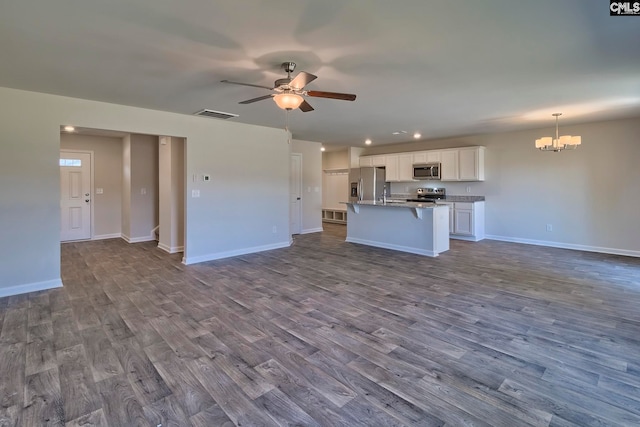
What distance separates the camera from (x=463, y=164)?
7.36 metres

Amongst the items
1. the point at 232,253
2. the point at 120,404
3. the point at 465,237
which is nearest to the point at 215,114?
the point at 232,253

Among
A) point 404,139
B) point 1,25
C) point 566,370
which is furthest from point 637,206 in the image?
point 1,25

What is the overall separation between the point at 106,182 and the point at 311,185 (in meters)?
4.97

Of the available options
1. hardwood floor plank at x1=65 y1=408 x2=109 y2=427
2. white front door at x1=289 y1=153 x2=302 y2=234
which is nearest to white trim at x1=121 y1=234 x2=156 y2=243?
white front door at x1=289 y1=153 x2=302 y2=234

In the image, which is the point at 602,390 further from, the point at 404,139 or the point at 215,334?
the point at 404,139

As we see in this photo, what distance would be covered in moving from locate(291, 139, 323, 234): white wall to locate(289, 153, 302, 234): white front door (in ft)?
0.43

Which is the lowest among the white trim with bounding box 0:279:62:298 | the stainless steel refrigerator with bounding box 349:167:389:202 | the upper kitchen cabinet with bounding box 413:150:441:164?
the white trim with bounding box 0:279:62:298

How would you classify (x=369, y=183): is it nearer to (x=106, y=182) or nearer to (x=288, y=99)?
(x=288, y=99)

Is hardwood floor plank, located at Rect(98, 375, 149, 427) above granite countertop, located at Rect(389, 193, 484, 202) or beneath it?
beneath

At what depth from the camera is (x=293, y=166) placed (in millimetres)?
8188

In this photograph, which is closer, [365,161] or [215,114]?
[215,114]

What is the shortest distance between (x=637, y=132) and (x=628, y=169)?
636 mm

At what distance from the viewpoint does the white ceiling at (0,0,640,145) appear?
2123 millimetres

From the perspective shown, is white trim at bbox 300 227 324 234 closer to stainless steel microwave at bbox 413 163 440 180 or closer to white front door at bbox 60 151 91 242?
stainless steel microwave at bbox 413 163 440 180
